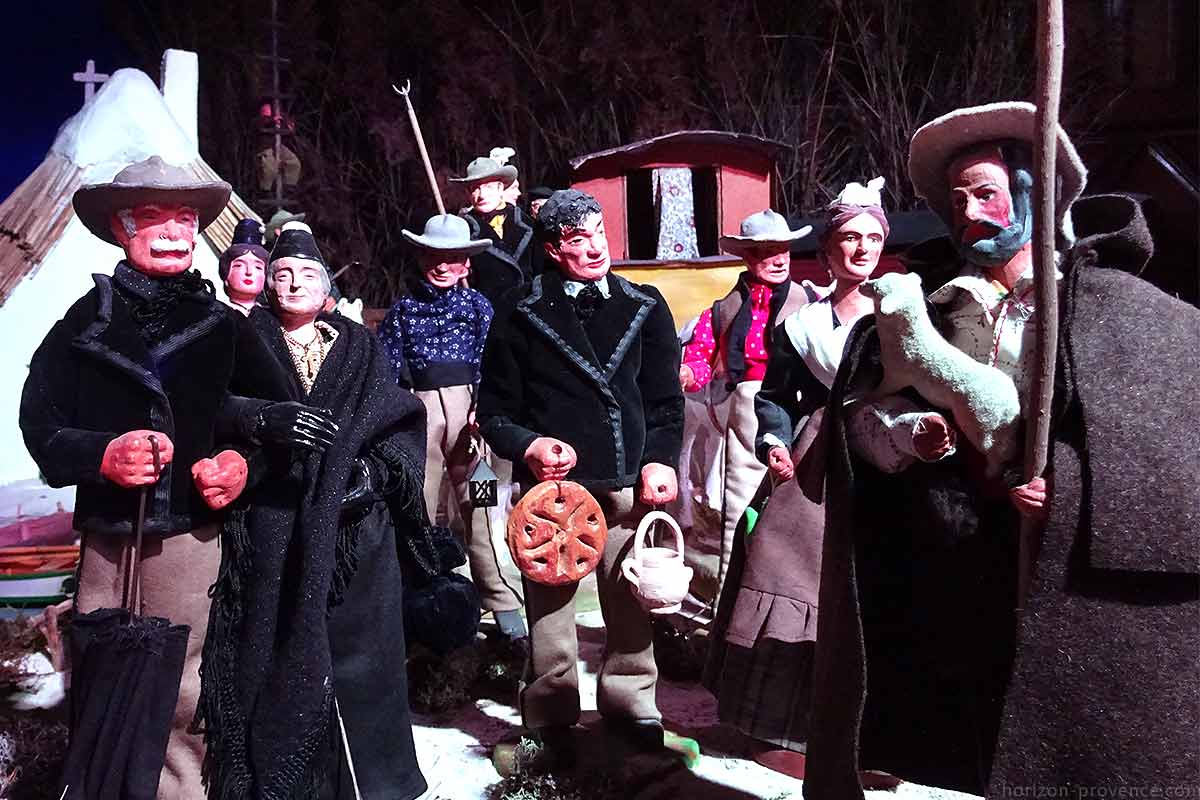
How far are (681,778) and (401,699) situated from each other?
1.10 meters

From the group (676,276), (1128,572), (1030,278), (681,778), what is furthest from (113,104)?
(1128,572)

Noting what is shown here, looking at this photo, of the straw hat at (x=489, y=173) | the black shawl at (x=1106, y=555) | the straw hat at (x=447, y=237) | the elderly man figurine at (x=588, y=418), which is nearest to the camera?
the black shawl at (x=1106, y=555)

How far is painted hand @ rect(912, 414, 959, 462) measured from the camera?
241cm

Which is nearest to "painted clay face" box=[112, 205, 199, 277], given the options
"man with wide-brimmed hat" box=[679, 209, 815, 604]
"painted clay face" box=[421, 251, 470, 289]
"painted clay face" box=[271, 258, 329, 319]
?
"painted clay face" box=[271, 258, 329, 319]

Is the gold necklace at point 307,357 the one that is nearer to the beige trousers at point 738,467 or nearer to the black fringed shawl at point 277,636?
the black fringed shawl at point 277,636

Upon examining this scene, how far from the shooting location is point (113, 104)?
723 centimetres

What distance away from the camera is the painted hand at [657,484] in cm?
356

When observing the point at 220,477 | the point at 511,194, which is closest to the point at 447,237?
the point at 511,194

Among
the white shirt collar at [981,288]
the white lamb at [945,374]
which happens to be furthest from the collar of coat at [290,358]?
the white shirt collar at [981,288]

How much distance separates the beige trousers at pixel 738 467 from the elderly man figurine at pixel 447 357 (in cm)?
121

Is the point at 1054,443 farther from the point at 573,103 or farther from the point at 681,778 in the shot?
the point at 573,103

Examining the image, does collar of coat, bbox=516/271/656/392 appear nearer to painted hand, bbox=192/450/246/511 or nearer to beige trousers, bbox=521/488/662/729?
beige trousers, bbox=521/488/662/729

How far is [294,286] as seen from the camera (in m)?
3.26

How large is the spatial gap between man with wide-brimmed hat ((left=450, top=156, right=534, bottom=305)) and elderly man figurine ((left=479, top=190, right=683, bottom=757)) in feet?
8.37
